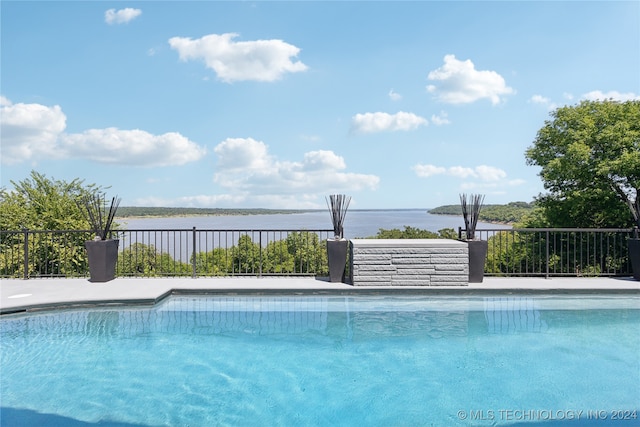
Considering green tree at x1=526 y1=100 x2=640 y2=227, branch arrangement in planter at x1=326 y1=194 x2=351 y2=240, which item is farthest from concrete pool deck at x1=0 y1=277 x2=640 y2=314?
green tree at x1=526 y1=100 x2=640 y2=227

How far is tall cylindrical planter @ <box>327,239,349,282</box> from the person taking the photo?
6.70 m

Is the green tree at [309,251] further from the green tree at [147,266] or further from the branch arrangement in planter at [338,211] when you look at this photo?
the green tree at [147,266]

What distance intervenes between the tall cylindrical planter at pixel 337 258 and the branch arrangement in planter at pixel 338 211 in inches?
6.8

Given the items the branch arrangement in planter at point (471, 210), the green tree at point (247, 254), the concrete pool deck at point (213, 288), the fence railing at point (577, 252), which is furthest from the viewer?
the green tree at point (247, 254)

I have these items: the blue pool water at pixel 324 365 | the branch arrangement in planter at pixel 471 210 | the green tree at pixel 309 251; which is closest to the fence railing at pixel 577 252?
the branch arrangement in planter at pixel 471 210

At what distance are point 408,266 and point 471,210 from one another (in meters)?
1.54

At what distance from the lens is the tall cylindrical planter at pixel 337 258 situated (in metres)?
6.70

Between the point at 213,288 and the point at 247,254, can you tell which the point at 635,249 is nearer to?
the point at 213,288

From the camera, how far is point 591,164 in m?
9.45

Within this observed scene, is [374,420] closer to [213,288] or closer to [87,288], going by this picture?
[213,288]

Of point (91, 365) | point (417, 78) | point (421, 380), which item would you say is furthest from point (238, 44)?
point (421, 380)

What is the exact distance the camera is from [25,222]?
378 inches

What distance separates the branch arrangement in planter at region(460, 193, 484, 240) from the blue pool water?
5.02 ft

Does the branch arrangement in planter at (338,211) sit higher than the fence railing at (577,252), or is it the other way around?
the branch arrangement in planter at (338,211)
